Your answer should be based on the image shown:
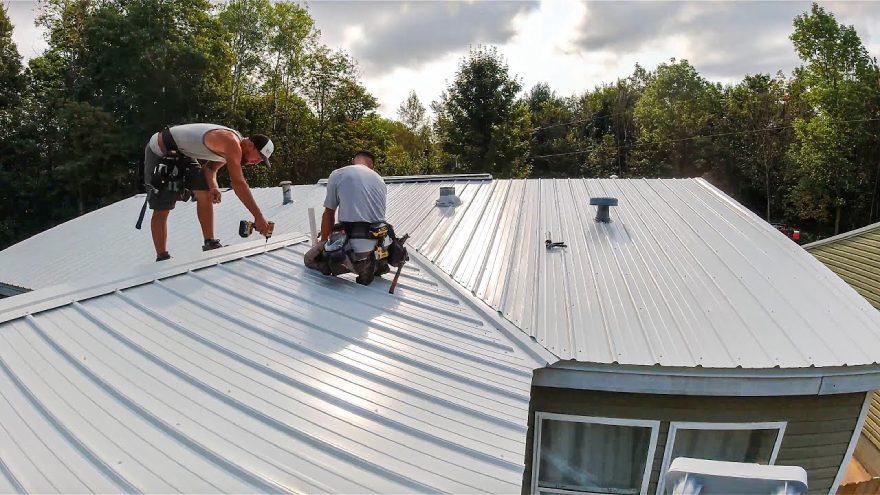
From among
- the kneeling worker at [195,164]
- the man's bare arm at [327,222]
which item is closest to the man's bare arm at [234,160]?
the kneeling worker at [195,164]

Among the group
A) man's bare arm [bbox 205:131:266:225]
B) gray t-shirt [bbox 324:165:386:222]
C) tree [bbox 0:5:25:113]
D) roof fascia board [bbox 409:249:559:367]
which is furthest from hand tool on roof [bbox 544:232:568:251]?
tree [bbox 0:5:25:113]

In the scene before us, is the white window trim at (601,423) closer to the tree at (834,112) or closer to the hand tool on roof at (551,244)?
the hand tool on roof at (551,244)

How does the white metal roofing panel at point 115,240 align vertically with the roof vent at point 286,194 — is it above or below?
below

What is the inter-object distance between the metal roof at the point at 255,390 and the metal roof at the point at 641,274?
2.56ft

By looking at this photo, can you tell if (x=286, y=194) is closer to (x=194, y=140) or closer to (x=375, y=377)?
(x=194, y=140)

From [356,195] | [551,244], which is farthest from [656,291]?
[356,195]

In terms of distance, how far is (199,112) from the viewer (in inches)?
944

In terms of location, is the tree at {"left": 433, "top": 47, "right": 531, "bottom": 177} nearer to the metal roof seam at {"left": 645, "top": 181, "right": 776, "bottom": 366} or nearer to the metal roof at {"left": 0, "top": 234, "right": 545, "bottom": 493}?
the metal roof seam at {"left": 645, "top": 181, "right": 776, "bottom": 366}

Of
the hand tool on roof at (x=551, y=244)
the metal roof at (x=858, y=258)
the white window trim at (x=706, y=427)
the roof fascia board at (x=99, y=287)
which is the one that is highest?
the hand tool on roof at (x=551, y=244)

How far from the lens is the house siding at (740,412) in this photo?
173 inches

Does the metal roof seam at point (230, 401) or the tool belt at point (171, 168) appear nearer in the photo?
the metal roof seam at point (230, 401)

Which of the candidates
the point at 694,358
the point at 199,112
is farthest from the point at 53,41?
the point at 694,358

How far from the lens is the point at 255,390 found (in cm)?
308

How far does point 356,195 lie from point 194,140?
1857 mm
